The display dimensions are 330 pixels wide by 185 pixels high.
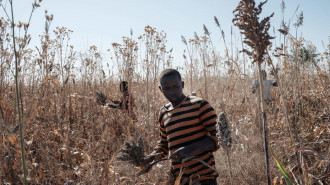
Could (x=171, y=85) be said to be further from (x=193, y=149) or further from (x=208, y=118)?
(x=193, y=149)

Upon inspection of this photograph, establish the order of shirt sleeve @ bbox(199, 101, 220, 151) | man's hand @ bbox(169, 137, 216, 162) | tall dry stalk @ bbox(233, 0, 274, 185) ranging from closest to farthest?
tall dry stalk @ bbox(233, 0, 274, 185) < man's hand @ bbox(169, 137, 216, 162) < shirt sleeve @ bbox(199, 101, 220, 151)

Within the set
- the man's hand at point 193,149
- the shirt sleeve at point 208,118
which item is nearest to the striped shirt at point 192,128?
A: the shirt sleeve at point 208,118

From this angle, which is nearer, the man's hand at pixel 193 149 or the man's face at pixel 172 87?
the man's hand at pixel 193 149

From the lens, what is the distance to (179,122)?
5.61 feet

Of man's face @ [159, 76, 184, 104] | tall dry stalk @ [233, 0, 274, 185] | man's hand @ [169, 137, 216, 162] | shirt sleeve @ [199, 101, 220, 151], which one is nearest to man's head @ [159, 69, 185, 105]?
man's face @ [159, 76, 184, 104]

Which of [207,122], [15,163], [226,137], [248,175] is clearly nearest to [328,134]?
[248,175]

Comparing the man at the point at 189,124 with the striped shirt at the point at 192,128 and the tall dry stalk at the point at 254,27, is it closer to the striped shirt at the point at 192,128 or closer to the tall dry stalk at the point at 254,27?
the striped shirt at the point at 192,128

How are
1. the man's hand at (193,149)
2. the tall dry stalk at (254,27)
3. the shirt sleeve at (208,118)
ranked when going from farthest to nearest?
the shirt sleeve at (208,118), the man's hand at (193,149), the tall dry stalk at (254,27)

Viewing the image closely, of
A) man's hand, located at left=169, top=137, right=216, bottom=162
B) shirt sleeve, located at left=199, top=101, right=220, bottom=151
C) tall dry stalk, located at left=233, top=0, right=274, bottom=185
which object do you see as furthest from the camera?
shirt sleeve, located at left=199, top=101, right=220, bottom=151

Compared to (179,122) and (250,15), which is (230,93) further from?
(250,15)

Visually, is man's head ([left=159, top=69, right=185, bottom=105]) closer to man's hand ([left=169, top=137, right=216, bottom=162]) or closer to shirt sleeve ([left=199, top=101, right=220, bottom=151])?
shirt sleeve ([left=199, top=101, right=220, bottom=151])

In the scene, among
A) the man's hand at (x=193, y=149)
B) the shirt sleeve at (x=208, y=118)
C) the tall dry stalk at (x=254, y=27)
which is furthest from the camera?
the shirt sleeve at (x=208, y=118)

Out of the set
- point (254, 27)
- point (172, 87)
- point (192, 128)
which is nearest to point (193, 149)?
point (192, 128)

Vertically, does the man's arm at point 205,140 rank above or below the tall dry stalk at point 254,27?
below
